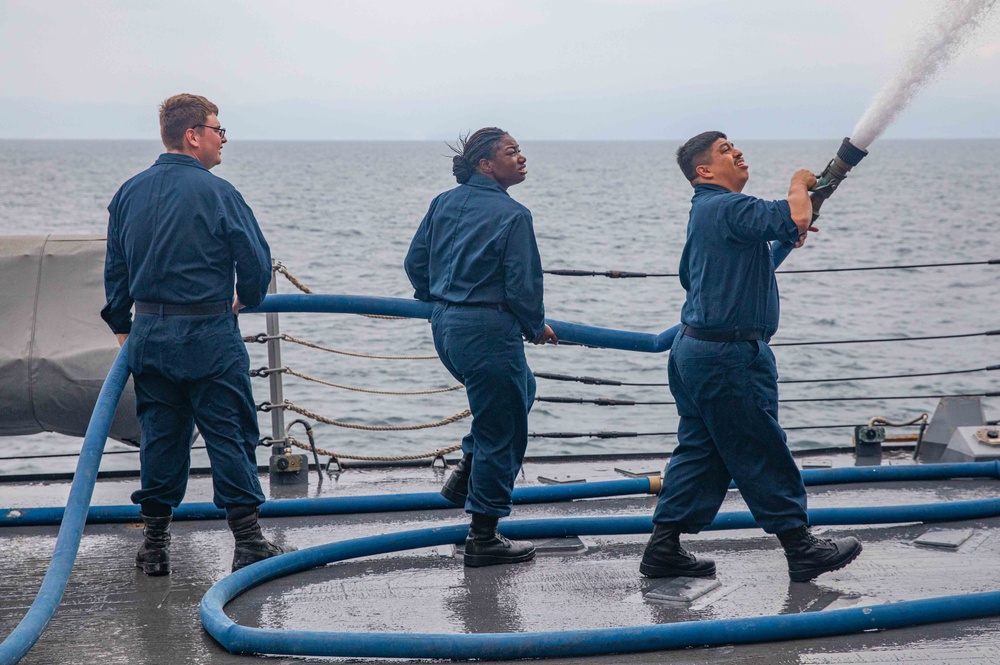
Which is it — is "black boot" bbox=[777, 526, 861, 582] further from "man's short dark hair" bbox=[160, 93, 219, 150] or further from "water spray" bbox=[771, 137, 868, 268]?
"man's short dark hair" bbox=[160, 93, 219, 150]

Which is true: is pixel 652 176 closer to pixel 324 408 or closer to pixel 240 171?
pixel 240 171

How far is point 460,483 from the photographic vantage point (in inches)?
208

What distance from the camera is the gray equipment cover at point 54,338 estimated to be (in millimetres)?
5660

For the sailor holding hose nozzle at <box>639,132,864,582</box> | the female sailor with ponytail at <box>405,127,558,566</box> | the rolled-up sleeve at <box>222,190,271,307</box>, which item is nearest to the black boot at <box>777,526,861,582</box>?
the sailor holding hose nozzle at <box>639,132,864,582</box>

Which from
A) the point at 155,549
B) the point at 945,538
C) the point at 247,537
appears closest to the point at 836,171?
the point at 945,538

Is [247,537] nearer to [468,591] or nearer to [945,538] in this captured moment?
[468,591]

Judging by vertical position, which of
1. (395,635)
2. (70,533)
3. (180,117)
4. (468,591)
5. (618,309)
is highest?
(180,117)

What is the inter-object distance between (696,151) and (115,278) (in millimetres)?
2461

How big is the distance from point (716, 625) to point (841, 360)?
1754cm

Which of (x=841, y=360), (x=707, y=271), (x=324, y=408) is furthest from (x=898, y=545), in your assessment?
(x=841, y=360)

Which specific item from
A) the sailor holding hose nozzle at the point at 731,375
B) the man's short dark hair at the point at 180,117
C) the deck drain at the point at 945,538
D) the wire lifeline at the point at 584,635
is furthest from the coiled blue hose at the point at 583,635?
the man's short dark hair at the point at 180,117

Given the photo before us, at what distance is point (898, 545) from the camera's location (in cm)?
501

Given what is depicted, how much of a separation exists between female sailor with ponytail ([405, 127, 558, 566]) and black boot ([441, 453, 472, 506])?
0.25 metres

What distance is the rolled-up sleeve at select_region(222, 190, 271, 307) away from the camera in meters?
4.64
